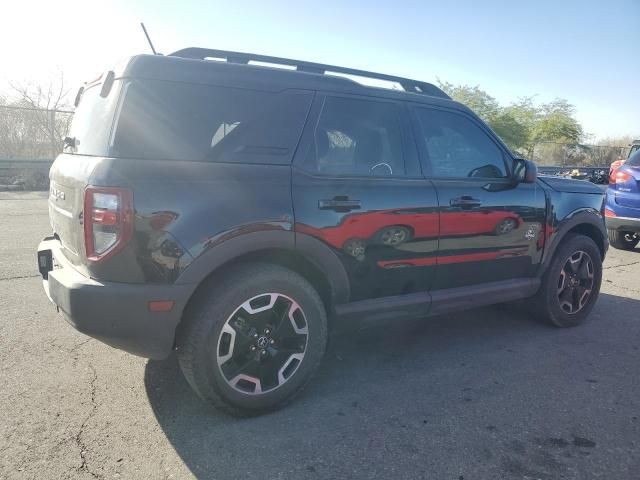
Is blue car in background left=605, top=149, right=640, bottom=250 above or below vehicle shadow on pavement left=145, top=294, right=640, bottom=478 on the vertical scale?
above

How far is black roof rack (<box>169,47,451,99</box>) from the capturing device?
9.55ft

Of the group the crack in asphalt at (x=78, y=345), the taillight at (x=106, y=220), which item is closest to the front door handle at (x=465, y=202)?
the taillight at (x=106, y=220)

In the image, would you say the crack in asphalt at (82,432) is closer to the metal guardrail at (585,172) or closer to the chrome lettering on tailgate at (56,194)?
the chrome lettering on tailgate at (56,194)

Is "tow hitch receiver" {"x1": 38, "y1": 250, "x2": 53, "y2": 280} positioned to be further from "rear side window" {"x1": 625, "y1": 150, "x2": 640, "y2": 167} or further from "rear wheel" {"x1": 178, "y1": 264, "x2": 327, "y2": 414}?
"rear side window" {"x1": 625, "y1": 150, "x2": 640, "y2": 167}

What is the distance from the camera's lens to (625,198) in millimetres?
7477

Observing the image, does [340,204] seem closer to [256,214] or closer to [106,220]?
[256,214]

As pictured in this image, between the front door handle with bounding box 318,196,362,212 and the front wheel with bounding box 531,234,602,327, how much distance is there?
2268 mm

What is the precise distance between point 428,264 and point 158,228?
1876 mm

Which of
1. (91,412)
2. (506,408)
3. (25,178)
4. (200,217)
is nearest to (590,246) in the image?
(506,408)

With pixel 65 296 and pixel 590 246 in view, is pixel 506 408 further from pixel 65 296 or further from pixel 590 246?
pixel 65 296

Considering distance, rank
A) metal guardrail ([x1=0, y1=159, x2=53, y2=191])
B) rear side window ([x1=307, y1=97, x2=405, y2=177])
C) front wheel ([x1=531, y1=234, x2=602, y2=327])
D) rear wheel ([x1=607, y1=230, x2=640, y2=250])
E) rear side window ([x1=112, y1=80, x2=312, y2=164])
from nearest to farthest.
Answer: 1. rear side window ([x1=112, y1=80, x2=312, y2=164])
2. rear side window ([x1=307, y1=97, x2=405, y2=177])
3. front wheel ([x1=531, y1=234, x2=602, y2=327])
4. rear wheel ([x1=607, y1=230, x2=640, y2=250])
5. metal guardrail ([x1=0, y1=159, x2=53, y2=191])

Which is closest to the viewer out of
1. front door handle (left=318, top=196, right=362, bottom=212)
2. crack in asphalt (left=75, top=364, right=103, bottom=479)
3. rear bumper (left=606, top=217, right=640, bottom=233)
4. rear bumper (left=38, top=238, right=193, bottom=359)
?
crack in asphalt (left=75, top=364, right=103, bottom=479)

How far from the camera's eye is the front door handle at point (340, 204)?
286cm

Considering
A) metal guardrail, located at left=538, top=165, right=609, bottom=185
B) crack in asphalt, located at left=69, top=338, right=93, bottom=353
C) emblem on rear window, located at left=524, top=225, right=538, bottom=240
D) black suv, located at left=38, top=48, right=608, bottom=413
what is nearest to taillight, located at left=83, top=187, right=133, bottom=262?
black suv, located at left=38, top=48, right=608, bottom=413
